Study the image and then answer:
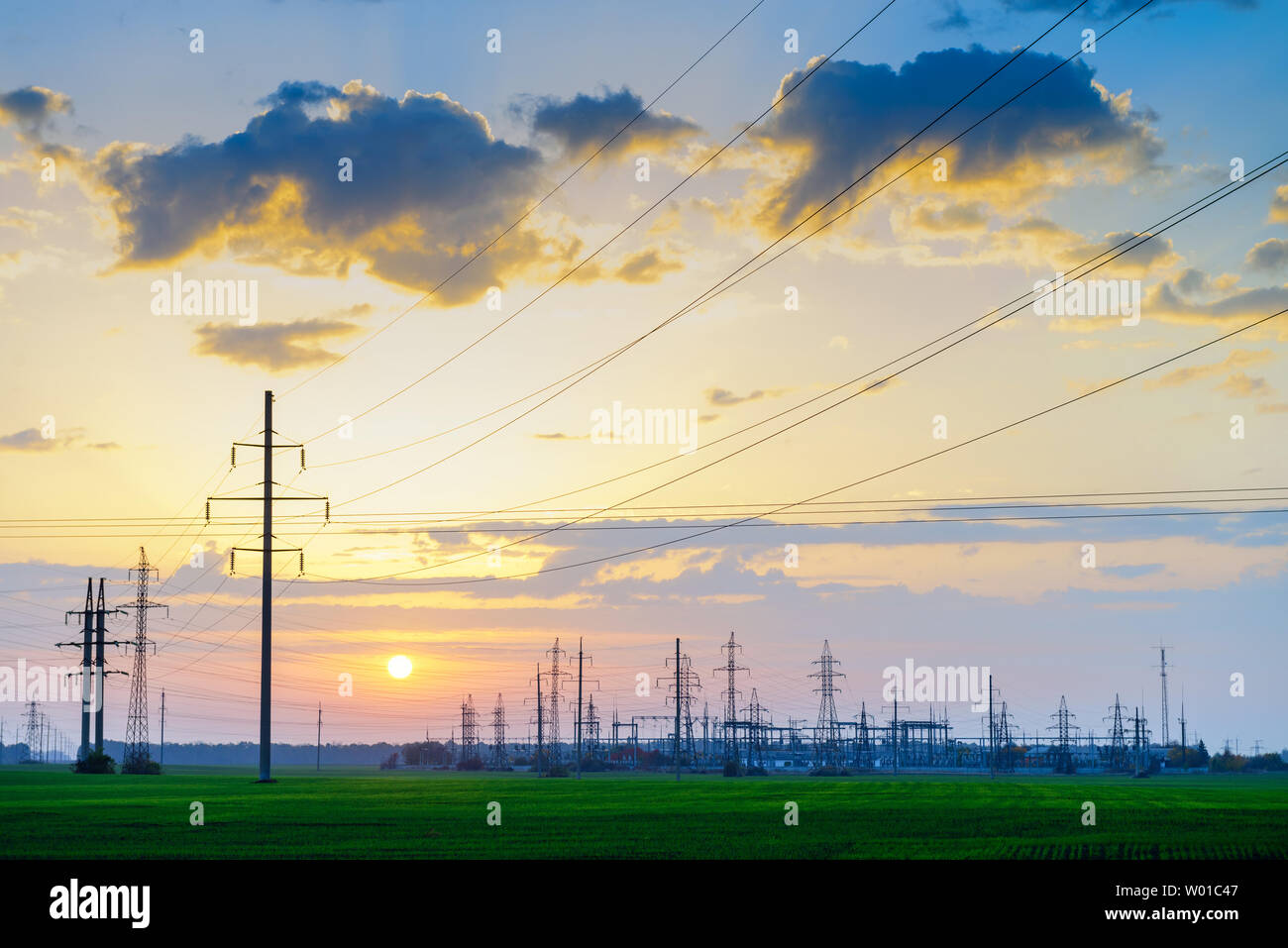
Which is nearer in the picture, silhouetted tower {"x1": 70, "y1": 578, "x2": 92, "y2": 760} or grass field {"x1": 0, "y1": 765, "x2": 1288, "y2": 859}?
grass field {"x1": 0, "y1": 765, "x2": 1288, "y2": 859}

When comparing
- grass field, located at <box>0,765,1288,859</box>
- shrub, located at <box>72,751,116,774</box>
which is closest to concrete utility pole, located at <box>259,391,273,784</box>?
grass field, located at <box>0,765,1288,859</box>

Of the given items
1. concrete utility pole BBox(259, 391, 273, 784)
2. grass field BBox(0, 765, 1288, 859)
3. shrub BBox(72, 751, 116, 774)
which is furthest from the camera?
shrub BBox(72, 751, 116, 774)

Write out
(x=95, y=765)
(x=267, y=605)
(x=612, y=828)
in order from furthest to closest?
(x=95, y=765) → (x=267, y=605) → (x=612, y=828)

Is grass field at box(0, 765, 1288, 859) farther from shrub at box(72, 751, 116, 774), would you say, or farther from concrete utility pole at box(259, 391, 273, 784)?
shrub at box(72, 751, 116, 774)

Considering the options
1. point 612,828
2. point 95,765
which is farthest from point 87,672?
point 612,828

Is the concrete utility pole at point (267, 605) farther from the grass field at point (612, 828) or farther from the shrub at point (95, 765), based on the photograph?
the shrub at point (95, 765)

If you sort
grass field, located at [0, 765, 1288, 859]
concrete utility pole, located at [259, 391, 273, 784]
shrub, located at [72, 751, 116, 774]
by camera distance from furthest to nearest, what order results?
shrub, located at [72, 751, 116, 774] < concrete utility pole, located at [259, 391, 273, 784] < grass field, located at [0, 765, 1288, 859]

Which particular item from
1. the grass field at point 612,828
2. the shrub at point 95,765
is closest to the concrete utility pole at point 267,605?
the grass field at point 612,828

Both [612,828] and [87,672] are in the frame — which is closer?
[612,828]

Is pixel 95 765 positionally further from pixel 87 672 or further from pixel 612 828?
pixel 612 828
